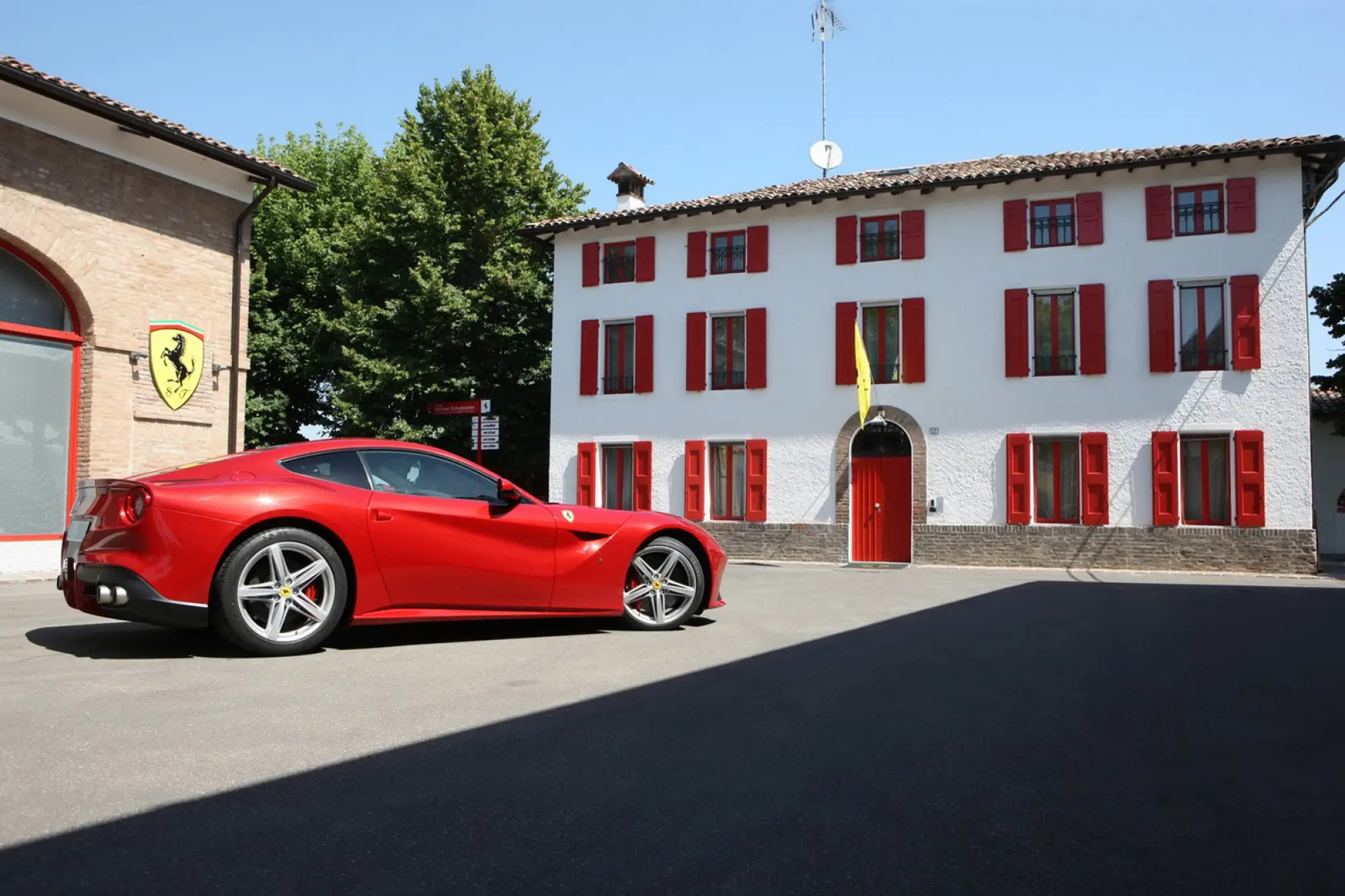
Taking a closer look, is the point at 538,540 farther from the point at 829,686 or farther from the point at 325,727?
the point at 325,727

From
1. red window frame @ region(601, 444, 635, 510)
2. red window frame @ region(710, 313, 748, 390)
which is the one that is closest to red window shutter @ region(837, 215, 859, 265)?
red window frame @ region(710, 313, 748, 390)

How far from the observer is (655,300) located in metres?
24.7

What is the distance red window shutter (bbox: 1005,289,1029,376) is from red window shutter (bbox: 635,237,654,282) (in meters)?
8.20

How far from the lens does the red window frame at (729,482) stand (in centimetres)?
2344

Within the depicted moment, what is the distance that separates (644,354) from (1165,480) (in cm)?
1141

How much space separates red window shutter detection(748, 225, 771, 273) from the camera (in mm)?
23750

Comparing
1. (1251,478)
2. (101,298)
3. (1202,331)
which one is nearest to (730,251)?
(1202,331)

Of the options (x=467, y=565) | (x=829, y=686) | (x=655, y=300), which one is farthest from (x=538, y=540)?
(x=655, y=300)

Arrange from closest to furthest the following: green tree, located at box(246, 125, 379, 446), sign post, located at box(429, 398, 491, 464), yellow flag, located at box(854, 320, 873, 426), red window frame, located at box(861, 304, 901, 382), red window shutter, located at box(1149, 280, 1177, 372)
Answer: sign post, located at box(429, 398, 491, 464), red window shutter, located at box(1149, 280, 1177, 372), yellow flag, located at box(854, 320, 873, 426), red window frame, located at box(861, 304, 901, 382), green tree, located at box(246, 125, 379, 446)

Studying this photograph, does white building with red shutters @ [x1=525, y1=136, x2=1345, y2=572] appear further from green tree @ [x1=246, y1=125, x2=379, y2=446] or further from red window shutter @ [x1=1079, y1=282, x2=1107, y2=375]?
green tree @ [x1=246, y1=125, x2=379, y2=446]

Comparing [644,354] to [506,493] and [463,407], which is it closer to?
[463,407]

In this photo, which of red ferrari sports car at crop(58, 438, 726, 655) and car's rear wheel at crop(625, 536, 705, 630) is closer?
red ferrari sports car at crop(58, 438, 726, 655)

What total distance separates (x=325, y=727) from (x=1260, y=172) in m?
21.4

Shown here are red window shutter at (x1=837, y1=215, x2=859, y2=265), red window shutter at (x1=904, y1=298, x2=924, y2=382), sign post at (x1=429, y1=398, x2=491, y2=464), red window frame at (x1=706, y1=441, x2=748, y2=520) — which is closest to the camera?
sign post at (x1=429, y1=398, x2=491, y2=464)
